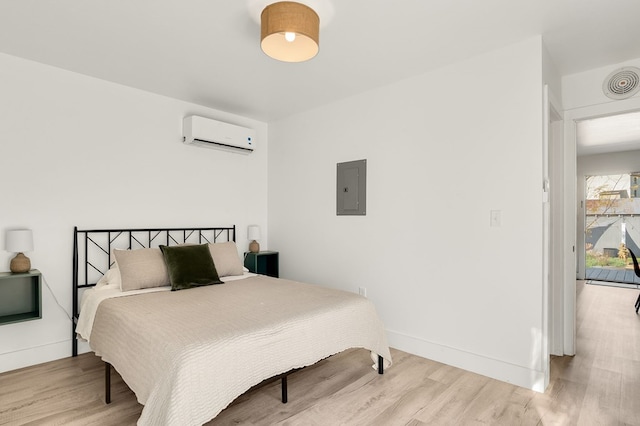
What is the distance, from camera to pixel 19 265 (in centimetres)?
277

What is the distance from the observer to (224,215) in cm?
432

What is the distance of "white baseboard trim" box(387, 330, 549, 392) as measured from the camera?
8.29 ft

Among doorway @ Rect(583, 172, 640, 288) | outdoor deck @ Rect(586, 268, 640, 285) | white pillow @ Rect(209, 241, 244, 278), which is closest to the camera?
white pillow @ Rect(209, 241, 244, 278)

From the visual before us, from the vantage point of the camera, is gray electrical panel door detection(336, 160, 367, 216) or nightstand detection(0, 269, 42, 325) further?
gray electrical panel door detection(336, 160, 367, 216)

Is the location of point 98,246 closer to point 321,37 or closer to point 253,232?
point 253,232

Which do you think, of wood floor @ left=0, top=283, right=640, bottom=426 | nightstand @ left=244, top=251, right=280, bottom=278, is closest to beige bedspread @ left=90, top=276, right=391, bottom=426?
wood floor @ left=0, top=283, right=640, bottom=426

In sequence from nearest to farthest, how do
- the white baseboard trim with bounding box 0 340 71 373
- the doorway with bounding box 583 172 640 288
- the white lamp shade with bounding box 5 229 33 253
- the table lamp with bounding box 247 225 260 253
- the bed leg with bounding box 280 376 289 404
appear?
the bed leg with bounding box 280 376 289 404 → the white lamp shade with bounding box 5 229 33 253 → the white baseboard trim with bounding box 0 340 71 373 → the table lamp with bounding box 247 225 260 253 → the doorway with bounding box 583 172 640 288

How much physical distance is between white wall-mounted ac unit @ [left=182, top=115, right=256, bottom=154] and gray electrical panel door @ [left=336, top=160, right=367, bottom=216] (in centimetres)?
126

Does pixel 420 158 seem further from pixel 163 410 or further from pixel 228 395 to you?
pixel 163 410

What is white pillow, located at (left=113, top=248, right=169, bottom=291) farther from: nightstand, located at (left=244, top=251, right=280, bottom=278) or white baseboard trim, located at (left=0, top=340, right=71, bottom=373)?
nightstand, located at (left=244, top=251, right=280, bottom=278)

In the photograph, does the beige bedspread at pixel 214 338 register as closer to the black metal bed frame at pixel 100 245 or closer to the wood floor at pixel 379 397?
the wood floor at pixel 379 397

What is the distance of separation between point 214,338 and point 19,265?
Result: 2055 mm

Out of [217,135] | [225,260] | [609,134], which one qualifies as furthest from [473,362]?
[609,134]

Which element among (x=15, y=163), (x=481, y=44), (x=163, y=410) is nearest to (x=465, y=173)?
(x=481, y=44)
